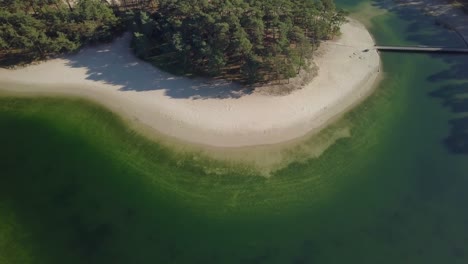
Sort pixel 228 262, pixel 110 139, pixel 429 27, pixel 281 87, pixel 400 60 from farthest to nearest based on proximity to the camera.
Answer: pixel 429 27, pixel 400 60, pixel 281 87, pixel 110 139, pixel 228 262

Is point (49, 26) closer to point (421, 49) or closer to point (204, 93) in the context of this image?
point (204, 93)

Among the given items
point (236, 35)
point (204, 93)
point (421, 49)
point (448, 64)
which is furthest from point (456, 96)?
point (204, 93)

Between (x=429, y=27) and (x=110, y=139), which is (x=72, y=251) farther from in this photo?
(x=429, y=27)

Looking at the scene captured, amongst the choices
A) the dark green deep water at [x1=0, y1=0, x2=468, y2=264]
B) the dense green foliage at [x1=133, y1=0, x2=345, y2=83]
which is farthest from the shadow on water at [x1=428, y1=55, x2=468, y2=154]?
the dense green foliage at [x1=133, y1=0, x2=345, y2=83]

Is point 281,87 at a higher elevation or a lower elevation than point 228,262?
higher

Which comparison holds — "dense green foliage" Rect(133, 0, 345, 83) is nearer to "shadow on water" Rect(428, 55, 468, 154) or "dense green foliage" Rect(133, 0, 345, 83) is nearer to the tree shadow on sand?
the tree shadow on sand

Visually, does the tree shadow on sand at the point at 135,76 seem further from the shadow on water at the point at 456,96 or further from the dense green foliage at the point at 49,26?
the shadow on water at the point at 456,96

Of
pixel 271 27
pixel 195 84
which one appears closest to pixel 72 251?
pixel 195 84
